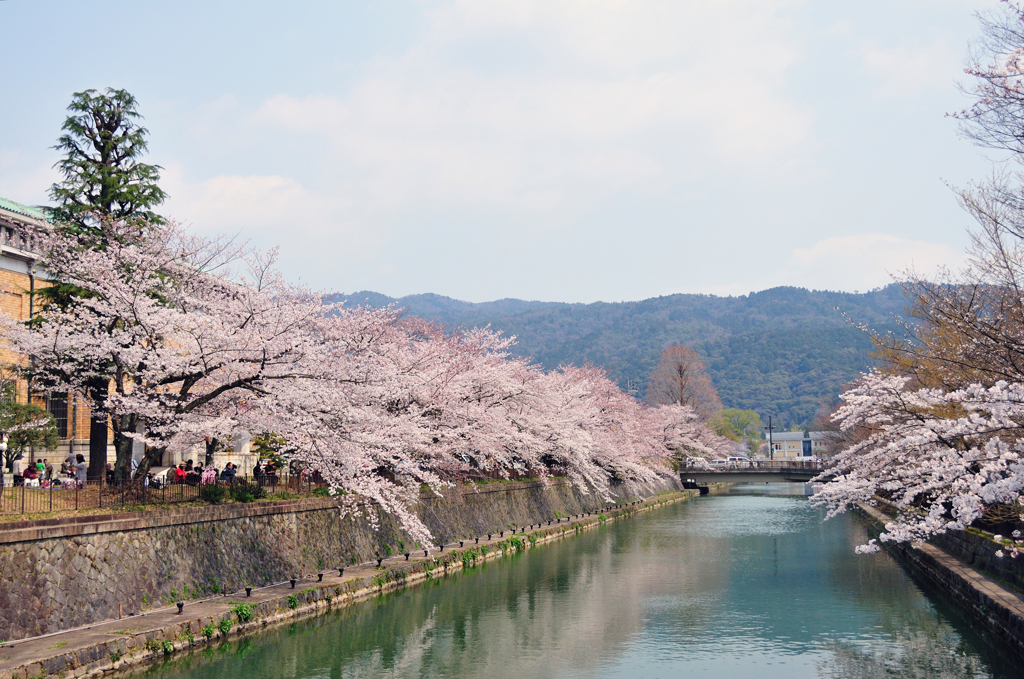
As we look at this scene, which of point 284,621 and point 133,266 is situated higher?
point 133,266

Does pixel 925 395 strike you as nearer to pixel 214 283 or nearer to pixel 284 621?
pixel 284 621

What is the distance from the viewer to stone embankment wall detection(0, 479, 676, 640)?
14.4m

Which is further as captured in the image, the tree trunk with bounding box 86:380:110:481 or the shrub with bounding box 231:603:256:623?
the tree trunk with bounding box 86:380:110:481

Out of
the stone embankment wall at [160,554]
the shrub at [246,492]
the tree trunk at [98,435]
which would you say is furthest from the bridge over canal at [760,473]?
the tree trunk at [98,435]

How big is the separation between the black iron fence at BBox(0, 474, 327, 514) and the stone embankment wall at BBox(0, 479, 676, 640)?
0.79 meters

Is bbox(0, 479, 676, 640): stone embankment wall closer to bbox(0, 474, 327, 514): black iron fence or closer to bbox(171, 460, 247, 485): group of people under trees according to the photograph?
bbox(0, 474, 327, 514): black iron fence

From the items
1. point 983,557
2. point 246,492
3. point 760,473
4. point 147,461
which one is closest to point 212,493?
point 246,492

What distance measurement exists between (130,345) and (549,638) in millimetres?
12614

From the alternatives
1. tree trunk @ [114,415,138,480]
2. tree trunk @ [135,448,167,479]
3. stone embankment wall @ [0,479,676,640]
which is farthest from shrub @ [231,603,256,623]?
tree trunk @ [114,415,138,480]

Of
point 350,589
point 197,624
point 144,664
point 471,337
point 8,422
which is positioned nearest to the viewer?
point 144,664

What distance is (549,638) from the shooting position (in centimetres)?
1948

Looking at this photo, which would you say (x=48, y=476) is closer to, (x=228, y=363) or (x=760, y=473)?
(x=228, y=363)

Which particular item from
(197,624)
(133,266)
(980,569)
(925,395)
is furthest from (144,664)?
(980,569)

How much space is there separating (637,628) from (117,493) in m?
12.6
